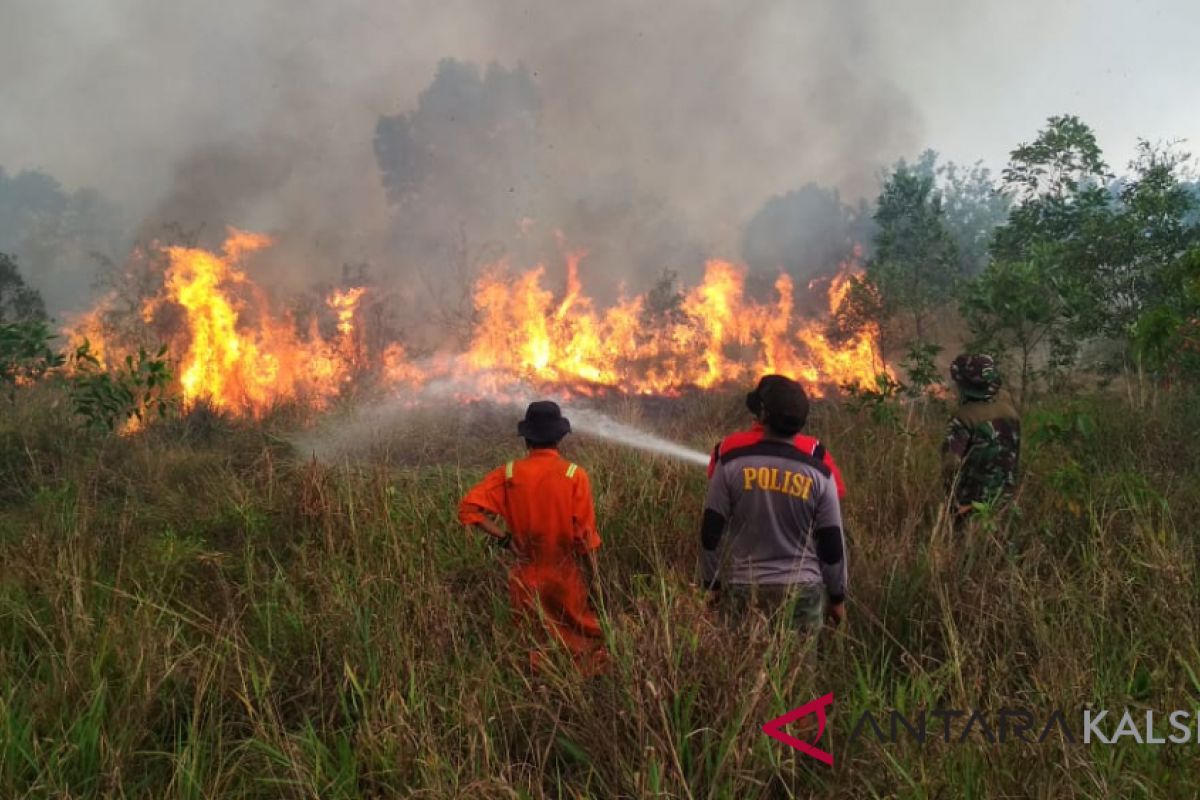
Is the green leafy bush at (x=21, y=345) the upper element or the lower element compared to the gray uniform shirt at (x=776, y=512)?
upper

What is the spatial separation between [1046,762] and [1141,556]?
213 cm

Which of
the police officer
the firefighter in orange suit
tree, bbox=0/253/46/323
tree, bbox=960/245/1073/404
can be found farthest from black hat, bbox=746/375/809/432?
tree, bbox=0/253/46/323

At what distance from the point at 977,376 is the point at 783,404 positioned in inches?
81.3

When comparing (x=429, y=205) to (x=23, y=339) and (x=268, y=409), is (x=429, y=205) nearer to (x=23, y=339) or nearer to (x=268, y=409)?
(x=268, y=409)

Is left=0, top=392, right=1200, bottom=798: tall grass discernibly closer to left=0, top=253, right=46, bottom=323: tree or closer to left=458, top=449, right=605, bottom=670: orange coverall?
left=458, top=449, right=605, bottom=670: orange coverall

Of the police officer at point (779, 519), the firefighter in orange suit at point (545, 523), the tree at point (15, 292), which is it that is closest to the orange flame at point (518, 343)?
the tree at point (15, 292)

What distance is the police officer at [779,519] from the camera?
115 inches

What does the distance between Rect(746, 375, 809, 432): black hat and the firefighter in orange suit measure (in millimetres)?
929

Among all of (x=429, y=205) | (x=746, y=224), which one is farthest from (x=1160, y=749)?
(x=746, y=224)

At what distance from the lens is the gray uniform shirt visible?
116 inches

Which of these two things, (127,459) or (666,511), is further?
(127,459)

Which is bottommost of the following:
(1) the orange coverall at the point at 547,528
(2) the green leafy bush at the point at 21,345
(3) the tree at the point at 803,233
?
(1) the orange coverall at the point at 547,528

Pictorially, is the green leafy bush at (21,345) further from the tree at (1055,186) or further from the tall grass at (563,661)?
the tree at (1055,186)

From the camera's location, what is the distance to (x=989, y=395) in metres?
4.30
